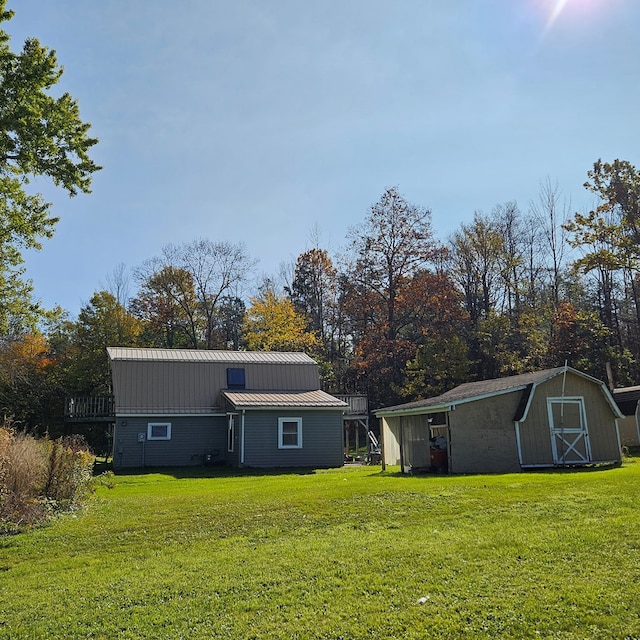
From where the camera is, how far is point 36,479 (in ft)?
36.5

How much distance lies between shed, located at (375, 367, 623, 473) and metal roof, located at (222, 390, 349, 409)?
5994 mm

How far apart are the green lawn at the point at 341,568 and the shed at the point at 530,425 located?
17.5 feet

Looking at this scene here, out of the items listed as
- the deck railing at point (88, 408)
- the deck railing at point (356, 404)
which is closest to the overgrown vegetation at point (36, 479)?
the deck railing at point (88, 408)

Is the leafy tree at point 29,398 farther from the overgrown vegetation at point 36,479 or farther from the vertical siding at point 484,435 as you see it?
the vertical siding at point 484,435

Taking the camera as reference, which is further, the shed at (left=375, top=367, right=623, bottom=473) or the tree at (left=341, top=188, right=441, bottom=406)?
the tree at (left=341, top=188, right=441, bottom=406)

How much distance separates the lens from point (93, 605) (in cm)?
599

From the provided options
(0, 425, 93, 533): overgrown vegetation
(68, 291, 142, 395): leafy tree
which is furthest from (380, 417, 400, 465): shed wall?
(68, 291, 142, 395): leafy tree

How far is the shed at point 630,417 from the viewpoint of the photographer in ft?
86.9

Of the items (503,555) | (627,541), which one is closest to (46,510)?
(503,555)

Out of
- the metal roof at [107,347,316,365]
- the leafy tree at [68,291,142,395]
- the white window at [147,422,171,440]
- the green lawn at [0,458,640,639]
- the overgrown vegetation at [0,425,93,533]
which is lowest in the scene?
the green lawn at [0,458,640,639]

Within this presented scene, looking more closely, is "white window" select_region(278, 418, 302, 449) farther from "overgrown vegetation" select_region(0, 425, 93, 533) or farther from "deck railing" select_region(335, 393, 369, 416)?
→ "overgrown vegetation" select_region(0, 425, 93, 533)

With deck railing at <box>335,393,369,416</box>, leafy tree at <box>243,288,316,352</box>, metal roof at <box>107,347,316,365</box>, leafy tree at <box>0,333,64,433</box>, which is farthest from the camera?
leafy tree at <box>243,288,316,352</box>

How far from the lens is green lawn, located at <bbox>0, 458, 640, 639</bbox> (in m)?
5.06

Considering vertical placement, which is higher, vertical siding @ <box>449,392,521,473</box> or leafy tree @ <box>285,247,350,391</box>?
leafy tree @ <box>285,247,350,391</box>
